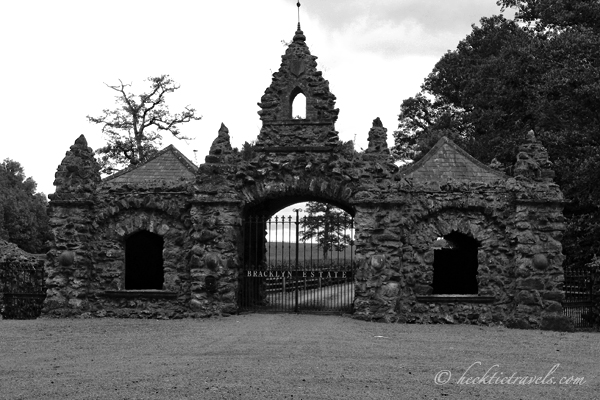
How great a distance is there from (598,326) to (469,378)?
9.19m

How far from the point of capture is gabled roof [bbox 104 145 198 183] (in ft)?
65.2

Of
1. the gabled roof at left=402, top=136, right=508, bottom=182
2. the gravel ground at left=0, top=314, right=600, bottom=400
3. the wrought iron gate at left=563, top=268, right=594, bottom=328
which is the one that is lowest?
the gravel ground at left=0, top=314, right=600, bottom=400

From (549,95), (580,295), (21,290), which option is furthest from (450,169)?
(21,290)

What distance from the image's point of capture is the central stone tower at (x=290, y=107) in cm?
1861

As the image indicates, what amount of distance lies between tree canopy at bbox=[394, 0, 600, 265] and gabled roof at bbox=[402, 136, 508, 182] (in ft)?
16.5

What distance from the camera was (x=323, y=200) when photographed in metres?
19.6

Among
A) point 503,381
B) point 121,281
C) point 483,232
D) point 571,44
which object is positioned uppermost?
point 571,44

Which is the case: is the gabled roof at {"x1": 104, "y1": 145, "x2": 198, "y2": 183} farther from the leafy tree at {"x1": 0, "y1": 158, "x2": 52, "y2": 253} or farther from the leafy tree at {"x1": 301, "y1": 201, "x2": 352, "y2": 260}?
the leafy tree at {"x1": 0, "y1": 158, "x2": 52, "y2": 253}

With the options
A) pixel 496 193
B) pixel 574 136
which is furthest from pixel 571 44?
pixel 496 193

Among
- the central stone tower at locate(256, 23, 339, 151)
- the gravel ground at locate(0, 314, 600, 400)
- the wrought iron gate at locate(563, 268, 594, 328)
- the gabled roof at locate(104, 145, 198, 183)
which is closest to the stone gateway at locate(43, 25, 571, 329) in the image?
the central stone tower at locate(256, 23, 339, 151)

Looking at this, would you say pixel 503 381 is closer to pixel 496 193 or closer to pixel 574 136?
pixel 496 193

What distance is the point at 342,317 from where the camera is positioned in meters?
18.1

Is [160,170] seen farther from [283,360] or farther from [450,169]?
[283,360]

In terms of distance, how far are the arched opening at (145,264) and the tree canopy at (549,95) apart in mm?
11949
